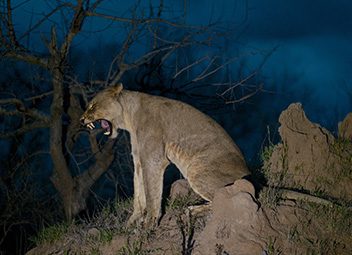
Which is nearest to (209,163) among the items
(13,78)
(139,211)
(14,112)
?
(139,211)

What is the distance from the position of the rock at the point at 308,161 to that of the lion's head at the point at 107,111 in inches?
89.2

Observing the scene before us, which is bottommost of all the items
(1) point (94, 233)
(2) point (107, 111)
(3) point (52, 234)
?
(3) point (52, 234)

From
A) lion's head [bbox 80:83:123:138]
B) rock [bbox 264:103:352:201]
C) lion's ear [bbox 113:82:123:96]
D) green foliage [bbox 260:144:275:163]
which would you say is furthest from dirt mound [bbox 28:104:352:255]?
lion's ear [bbox 113:82:123:96]

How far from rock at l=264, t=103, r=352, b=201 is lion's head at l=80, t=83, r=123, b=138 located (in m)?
2.26

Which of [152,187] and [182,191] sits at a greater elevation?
[152,187]

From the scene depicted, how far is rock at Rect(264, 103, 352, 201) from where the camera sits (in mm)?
6691

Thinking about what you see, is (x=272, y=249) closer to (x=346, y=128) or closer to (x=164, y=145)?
(x=164, y=145)

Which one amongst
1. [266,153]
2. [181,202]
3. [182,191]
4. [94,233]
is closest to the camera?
[94,233]

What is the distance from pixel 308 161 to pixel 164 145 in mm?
2053

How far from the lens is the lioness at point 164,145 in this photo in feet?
19.5

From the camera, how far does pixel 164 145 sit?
20.6ft

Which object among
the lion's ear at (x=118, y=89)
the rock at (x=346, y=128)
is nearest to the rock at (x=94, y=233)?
the lion's ear at (x=118, y=89)

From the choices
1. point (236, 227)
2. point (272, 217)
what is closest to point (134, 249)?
point (236, 227)

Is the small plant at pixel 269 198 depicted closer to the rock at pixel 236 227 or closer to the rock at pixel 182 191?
the rock at pixel 236 227
